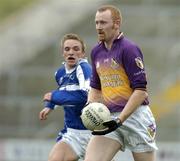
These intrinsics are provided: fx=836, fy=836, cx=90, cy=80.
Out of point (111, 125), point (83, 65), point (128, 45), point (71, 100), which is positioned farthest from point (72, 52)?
point (111, 125)

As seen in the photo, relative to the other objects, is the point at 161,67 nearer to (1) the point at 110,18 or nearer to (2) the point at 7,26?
(2) the point at 7,26

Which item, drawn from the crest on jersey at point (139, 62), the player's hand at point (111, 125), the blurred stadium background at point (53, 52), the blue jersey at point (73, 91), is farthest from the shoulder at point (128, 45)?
the blurred stadium background at point (53, 52)

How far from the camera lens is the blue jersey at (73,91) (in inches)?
389

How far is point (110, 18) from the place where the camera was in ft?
27.4

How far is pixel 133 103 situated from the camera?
809 centimetres

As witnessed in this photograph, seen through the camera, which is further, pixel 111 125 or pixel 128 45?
pixel 128 45

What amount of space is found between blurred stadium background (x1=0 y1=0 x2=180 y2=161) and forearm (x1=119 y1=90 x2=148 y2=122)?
1086cm

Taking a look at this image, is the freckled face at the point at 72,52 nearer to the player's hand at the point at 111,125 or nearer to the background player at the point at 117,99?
the background player at the point at 117,99

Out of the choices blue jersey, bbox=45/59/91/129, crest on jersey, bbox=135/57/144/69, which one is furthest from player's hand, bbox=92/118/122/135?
blue jersey, bbox=45/59/91/129

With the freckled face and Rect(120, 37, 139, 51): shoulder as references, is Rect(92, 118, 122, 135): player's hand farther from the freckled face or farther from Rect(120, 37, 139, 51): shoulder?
the freckled face

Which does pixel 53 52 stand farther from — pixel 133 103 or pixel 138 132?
pixel 133 103

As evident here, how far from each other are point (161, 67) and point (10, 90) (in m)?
3.95

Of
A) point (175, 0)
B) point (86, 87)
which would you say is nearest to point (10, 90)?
point (175, 0)

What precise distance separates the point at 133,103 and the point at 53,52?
46.6 feet
